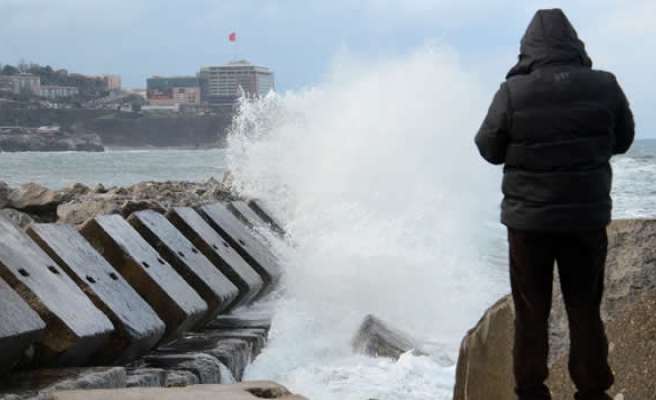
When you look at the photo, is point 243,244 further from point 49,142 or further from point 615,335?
point 49,142

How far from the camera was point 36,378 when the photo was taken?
13.7 ft

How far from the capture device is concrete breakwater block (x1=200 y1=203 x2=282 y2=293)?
8.59m

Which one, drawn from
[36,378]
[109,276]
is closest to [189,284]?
[109,276]

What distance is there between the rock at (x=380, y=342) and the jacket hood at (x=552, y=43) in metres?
3.50

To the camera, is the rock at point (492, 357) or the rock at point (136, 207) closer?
the rock at point (492, 357)

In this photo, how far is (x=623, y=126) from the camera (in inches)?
140

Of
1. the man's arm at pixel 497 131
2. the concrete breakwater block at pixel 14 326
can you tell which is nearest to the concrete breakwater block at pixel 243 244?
the concrete breakwater block at pixel 14 326

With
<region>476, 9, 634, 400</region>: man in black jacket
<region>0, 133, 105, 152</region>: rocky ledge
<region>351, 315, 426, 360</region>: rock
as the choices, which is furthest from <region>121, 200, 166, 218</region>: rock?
<region>0, 133, 105, 152</region>: rocky ledge

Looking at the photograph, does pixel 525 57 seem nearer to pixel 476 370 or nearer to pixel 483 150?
pixel 483 150

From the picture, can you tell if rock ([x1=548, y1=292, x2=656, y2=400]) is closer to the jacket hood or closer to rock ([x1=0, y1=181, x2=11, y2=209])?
the jacket hood

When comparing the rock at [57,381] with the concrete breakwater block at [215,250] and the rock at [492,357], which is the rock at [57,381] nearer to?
the rock at [492,357]

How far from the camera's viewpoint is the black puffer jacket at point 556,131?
11.1 ft

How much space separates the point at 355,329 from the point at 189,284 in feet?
4.60

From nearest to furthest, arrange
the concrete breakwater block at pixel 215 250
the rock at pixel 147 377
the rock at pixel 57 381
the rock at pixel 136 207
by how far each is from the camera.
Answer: the rock at pixel 57 381 < the rock at pixel 147 377 < the concrete breakwater block at pixel 215 250 < the rock at pixel 136 207
